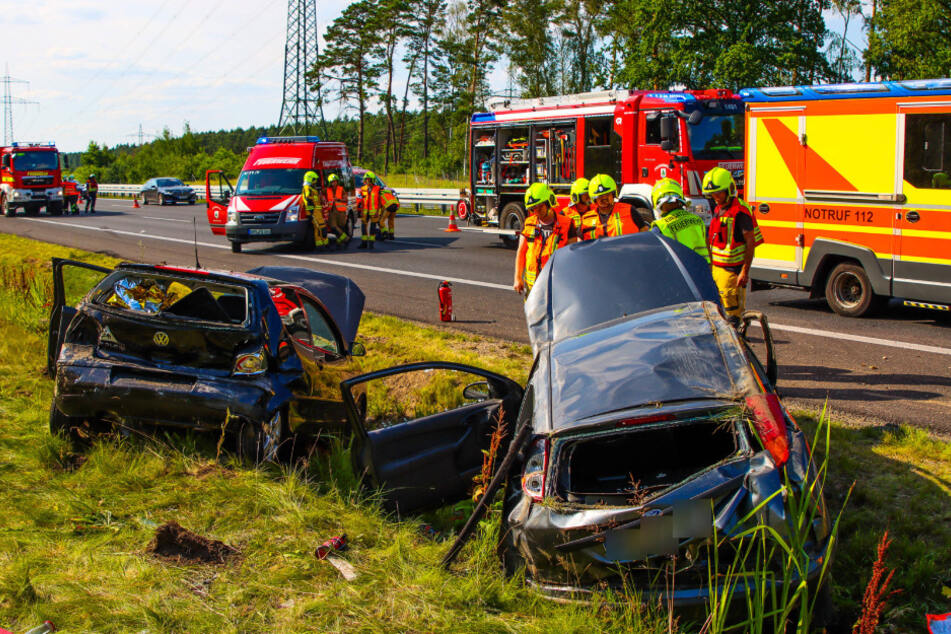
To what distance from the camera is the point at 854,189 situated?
10.3 meters

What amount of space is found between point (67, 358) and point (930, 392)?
6426 mm

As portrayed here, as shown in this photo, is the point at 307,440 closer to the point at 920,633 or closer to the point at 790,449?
the point at 790,449

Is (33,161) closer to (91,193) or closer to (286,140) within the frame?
(91,193)

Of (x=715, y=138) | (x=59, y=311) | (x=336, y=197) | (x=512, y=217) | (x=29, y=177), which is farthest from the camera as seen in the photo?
(x=29, y=177)

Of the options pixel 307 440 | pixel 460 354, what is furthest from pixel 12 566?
pixel 460 354

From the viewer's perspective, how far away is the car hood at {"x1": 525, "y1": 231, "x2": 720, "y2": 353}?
4.79 m

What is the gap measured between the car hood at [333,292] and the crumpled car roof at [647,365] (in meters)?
3.10

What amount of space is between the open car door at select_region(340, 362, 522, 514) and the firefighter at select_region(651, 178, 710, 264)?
7.54 feet

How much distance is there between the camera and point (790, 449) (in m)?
3.48

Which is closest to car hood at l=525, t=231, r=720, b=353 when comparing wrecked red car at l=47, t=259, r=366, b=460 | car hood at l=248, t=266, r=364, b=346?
wrecked red car at l=47, t=259, r=366, b=460

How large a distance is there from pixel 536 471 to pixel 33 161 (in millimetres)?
34817

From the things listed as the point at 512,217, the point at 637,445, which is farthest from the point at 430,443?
the point at 512,217

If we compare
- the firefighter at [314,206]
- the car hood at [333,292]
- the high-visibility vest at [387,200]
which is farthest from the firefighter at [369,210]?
the car hood at [333,292]

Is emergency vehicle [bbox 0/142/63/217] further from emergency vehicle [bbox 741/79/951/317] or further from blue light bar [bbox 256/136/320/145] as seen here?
emergency vehicle [bbox 741/79/951/317]
